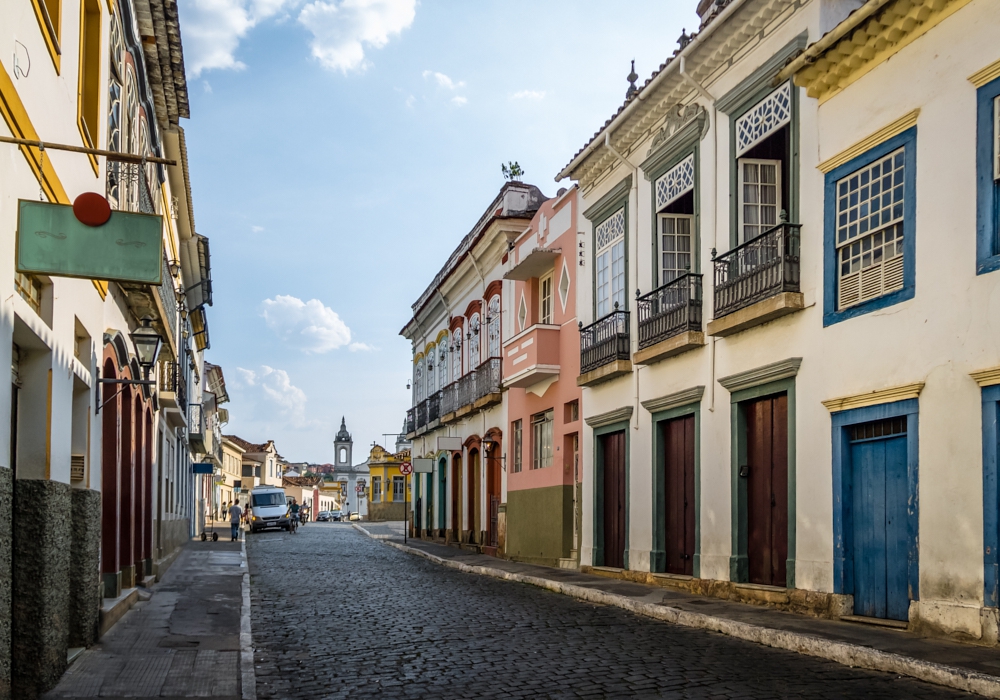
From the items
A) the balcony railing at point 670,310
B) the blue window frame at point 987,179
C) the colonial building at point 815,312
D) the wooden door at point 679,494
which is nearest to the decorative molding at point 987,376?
the colonial building at point 815,312

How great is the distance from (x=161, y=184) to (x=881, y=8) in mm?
11460

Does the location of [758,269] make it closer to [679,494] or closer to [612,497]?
[679,494]

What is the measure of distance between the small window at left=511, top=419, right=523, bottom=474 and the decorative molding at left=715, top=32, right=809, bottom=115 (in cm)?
1021

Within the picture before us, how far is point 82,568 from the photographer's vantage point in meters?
8.78

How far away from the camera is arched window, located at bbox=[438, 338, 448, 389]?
3103 centimetres

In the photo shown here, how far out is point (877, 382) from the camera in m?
10.1

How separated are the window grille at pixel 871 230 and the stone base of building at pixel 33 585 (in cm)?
753

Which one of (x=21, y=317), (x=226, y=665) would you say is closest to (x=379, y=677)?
(x=226, y=665)

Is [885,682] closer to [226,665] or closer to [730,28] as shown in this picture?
[226,665]

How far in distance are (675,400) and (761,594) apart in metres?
3.45

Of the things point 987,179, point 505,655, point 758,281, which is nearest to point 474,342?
point 758,281

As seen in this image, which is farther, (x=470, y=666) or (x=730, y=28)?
(x=730, y=28)

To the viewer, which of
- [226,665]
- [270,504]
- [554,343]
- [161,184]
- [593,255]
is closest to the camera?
[226,665]

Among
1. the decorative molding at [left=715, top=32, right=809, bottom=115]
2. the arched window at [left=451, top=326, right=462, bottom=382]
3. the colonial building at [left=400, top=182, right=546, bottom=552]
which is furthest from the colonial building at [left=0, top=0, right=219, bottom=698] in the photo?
the arched window at [left=451, top=326, right=462, bottom=382]
